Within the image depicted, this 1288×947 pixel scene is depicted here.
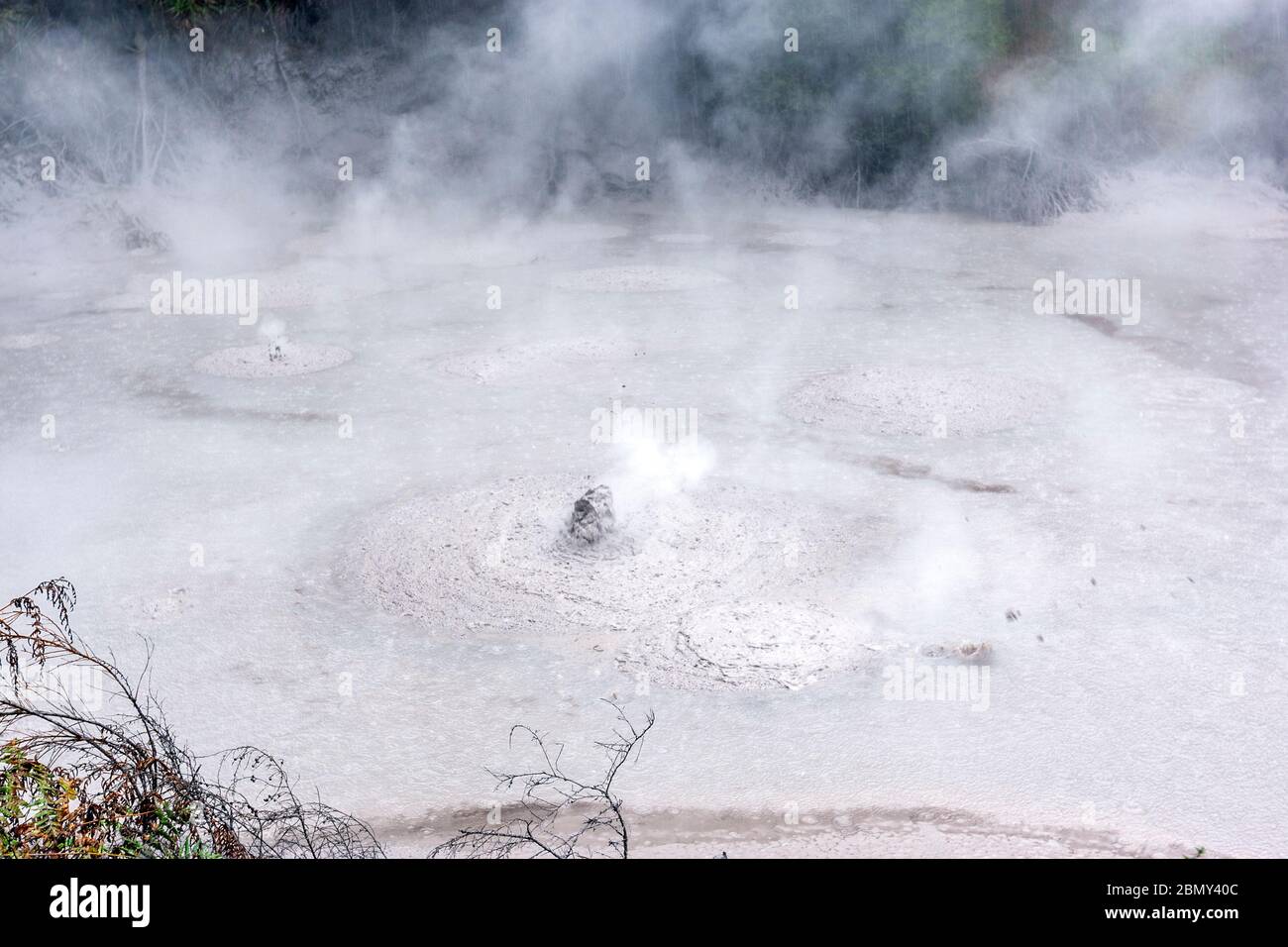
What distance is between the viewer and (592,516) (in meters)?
7.49

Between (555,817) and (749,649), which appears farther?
(749,649)

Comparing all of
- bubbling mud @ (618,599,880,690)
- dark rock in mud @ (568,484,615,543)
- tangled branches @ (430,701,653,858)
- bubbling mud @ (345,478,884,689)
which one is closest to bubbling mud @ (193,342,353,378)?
bubbling mud @ (345,478,884,689)

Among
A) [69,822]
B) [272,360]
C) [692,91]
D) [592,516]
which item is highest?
[692,91]

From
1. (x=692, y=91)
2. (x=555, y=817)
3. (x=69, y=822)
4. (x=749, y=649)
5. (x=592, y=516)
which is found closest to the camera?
(x=69, y=822)

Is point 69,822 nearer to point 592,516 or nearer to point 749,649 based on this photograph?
point 749,649

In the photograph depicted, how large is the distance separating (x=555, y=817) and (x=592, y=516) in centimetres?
259

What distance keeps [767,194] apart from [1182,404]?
1257 centimetres

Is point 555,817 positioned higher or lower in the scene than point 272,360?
lower

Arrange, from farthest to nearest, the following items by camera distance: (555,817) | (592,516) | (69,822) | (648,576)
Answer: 1. (592,516)
2. (648,576)
3. (555,817)
4. (69,822)

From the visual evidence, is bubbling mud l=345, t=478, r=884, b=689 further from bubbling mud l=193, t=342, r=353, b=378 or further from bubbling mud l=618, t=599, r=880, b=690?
bubbling mud l=193, t=342, r=353, b=378

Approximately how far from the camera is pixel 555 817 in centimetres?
518

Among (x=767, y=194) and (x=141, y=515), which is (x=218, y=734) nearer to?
(x=141, y=515)

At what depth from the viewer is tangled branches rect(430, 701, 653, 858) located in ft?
16.2

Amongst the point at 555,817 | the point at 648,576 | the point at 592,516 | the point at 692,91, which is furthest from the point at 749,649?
the point at 692,91
